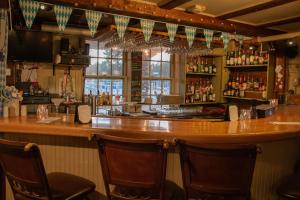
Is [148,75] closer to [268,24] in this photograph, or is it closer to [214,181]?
[268,24]

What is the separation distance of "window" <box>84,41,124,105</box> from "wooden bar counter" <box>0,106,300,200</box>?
3.27 m

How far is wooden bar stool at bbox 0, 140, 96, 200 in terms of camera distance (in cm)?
149

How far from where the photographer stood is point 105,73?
5664mm

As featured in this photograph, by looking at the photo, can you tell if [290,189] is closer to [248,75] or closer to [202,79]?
[248,75]

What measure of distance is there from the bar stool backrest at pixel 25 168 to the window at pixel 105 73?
3787 mm

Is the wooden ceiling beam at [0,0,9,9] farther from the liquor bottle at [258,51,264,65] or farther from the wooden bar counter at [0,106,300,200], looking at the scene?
the liquor bottle at [258,51,264,65]

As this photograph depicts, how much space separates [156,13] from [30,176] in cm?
244

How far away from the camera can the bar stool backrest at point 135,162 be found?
1.49m

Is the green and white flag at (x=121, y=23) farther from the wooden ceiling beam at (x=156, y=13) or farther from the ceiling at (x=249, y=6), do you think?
the ceiling at (x=249, y=6)

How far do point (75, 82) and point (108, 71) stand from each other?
75 cm

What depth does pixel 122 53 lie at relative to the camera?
571cm

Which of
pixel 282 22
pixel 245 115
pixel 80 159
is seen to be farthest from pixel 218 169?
pixel 282 22

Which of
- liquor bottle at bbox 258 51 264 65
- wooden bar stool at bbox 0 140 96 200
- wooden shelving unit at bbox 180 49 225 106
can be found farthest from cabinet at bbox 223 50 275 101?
wooden bar stool at bbox 0 140 96 200

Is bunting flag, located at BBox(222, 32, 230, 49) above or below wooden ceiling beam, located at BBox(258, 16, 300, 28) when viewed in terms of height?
below
